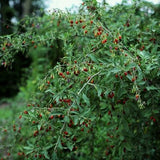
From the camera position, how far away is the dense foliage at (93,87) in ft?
5.65

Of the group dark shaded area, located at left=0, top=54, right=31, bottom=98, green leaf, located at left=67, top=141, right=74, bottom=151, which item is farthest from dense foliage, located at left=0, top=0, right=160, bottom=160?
dark shaded area, located at left=0, top=54, right=31, bottom=98

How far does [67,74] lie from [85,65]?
162 mm

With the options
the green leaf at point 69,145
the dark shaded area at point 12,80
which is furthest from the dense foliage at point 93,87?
the dark shaded area at point 12,80

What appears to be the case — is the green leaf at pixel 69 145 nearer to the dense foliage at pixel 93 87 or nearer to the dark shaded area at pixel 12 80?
the dense foliage at pixel 93 87

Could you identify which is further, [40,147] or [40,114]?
[40,147]

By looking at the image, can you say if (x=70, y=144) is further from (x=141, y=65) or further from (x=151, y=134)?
(x=151, y=134)

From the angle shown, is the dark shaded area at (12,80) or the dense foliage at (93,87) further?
the dark shaded area at (12,80)

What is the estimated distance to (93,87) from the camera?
6.18 ft

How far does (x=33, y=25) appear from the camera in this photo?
8.75 feet

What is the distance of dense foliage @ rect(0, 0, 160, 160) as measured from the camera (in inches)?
67.7

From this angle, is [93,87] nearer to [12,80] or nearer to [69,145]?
[69,145]

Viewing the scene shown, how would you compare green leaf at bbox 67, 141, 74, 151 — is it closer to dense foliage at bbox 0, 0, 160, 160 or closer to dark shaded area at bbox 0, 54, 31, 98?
dense foliage at bbox 0, 0, 160, 160

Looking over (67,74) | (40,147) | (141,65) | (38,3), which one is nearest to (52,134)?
(40,147)

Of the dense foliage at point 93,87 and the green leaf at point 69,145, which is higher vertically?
the dense foliage at point 93,87
